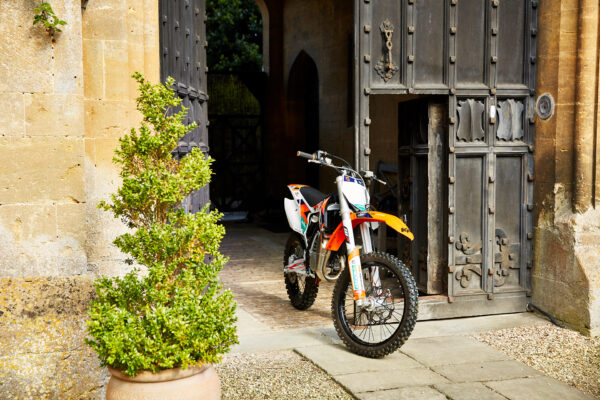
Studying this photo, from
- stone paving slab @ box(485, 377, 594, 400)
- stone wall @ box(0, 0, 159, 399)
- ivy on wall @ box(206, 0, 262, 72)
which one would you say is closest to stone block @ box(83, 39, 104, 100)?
stone wall @ box(0, 0, 159, 399)

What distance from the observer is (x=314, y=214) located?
649 centimetres

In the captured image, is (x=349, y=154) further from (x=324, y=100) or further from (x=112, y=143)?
(x=112, y=143)

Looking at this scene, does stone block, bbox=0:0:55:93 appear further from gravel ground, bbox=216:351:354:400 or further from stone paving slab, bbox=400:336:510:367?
stone paving slab, bbox=400:336:510:367

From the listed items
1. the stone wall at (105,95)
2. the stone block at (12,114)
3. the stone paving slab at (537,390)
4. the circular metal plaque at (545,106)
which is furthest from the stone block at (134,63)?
the circular metal plaque at (545,106)

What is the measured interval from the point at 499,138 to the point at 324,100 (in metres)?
7.07

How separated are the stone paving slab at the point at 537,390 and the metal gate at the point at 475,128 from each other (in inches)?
65.1

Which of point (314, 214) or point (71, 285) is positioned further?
point (314, 214)

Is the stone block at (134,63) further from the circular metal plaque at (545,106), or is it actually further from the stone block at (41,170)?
the circular metal plaque at (545,106)

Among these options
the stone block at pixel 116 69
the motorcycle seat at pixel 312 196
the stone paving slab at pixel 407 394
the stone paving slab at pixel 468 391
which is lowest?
the stone paving slab at pixel 468 391

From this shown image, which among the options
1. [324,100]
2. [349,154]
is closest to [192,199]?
[349,154]

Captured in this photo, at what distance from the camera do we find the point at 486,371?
492cm

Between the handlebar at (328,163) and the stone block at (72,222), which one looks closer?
the stone block at (72,222)

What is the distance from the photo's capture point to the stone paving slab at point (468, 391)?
14.5ft

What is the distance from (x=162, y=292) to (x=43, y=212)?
3.69 ft
